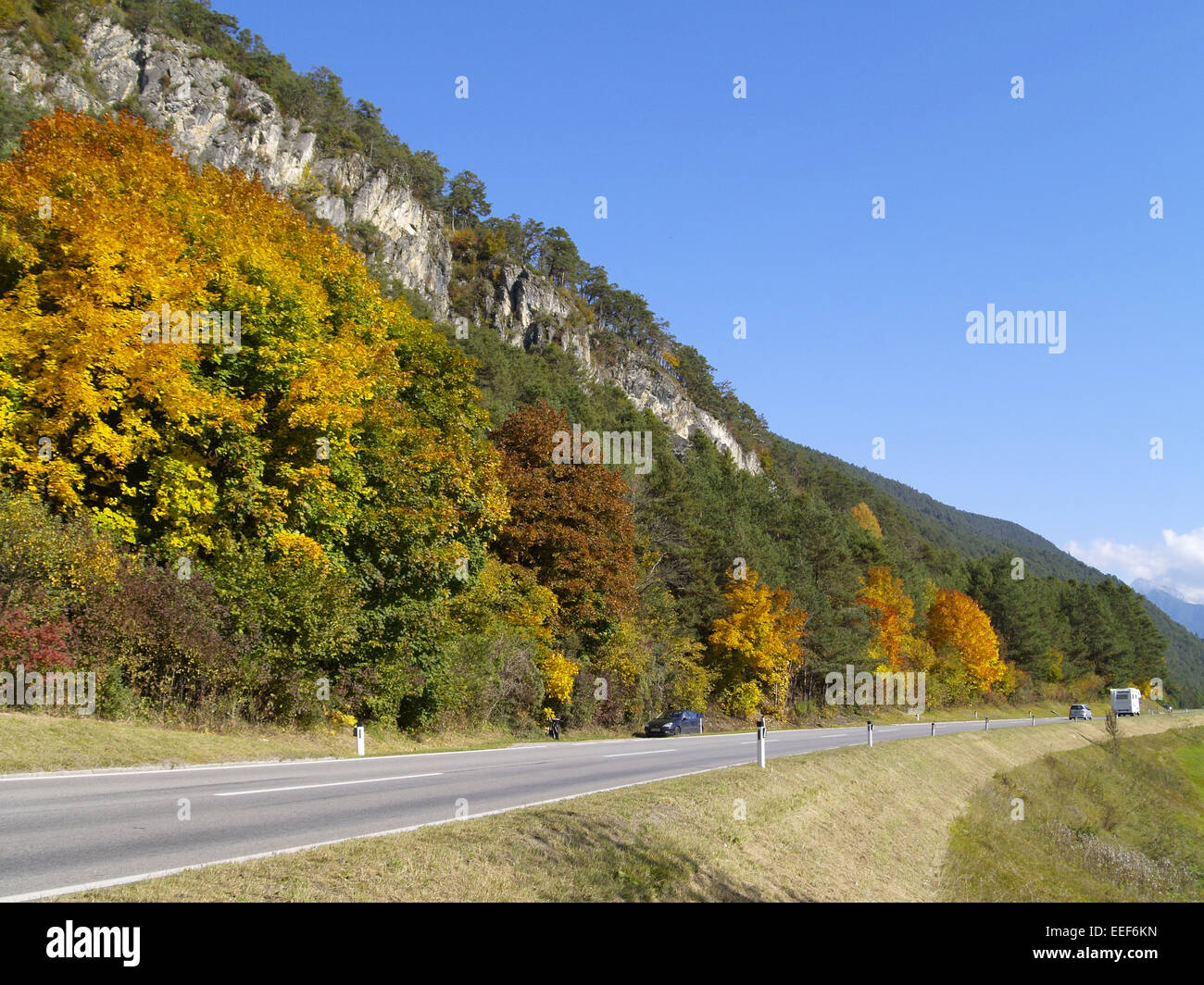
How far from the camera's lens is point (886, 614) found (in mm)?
74000

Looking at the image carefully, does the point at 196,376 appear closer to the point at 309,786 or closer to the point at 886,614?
the point at 309,786

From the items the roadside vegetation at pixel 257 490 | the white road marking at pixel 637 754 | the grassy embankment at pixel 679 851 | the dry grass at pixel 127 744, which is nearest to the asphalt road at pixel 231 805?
the dry grass at pixel 127 744

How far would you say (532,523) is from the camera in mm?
35281

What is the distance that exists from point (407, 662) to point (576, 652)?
41.9 feet

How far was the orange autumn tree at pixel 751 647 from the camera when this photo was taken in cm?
4866

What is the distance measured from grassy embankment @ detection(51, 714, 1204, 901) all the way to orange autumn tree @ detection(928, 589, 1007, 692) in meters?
61.1

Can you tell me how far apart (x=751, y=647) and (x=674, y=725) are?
42.4ft

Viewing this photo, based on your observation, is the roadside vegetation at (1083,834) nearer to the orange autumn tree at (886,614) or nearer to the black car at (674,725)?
the black car at (674,725)

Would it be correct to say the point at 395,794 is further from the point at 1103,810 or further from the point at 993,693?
the point at 993,693

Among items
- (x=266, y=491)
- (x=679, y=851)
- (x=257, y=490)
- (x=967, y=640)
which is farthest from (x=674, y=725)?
(x=967, y=640)

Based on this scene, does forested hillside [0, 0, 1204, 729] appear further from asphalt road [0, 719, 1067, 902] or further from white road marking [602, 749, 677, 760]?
white road marking [602, 749, 677, 760]

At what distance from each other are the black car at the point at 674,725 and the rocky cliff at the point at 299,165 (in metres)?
64.2
